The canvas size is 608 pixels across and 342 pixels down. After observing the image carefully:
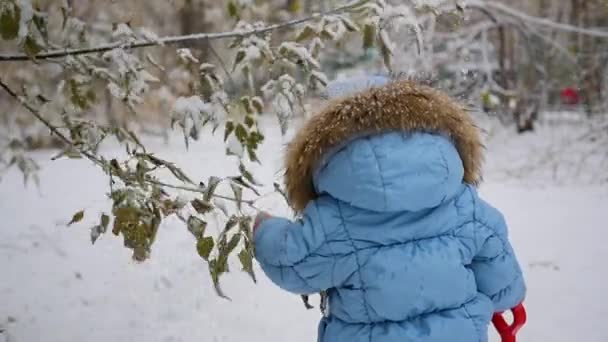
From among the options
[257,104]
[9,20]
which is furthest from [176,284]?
[9,20]

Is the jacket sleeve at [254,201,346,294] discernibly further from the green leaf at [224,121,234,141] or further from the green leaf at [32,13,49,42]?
the green leaf at [32,13,49,42]

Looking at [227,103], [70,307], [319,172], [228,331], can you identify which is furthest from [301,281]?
[70,307]

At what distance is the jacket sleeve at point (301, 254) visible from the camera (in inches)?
70.5

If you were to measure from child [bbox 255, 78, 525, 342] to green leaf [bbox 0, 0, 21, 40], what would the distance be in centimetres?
91

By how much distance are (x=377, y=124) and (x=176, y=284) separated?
2.58 metres

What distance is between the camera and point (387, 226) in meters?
1.80

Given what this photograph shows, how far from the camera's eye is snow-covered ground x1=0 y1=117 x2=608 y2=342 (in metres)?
3.20

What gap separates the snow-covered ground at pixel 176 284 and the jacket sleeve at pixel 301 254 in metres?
0.36

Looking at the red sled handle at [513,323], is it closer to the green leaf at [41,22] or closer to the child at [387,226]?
the child at [387,226]

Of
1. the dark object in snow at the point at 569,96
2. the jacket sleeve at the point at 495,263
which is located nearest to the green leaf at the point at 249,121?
the jacket sleeve at the point at 495,263

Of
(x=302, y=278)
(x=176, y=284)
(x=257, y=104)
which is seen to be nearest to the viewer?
(x=302, y=278)

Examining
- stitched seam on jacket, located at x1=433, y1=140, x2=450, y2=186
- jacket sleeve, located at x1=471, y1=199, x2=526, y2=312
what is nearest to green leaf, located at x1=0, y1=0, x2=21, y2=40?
stitched seam on jacket, located at x1=433, y1=140, x2=450, y2=186

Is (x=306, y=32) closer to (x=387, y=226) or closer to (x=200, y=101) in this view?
(x=200, y=101)

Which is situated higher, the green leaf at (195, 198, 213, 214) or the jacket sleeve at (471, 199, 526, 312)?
the green leaf at (195, 198, 213, 214)
